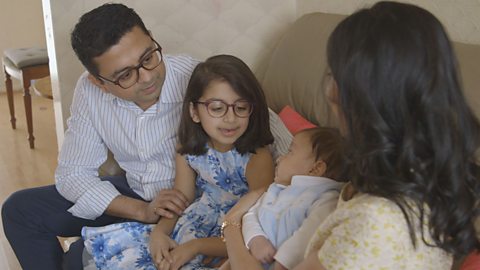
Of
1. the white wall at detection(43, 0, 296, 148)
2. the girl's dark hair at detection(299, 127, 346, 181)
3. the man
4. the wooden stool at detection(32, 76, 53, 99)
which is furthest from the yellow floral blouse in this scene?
the wooden stool at detection(32, 76, 53, 99)

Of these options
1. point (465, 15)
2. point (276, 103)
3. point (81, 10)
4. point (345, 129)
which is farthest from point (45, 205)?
point (465, 15)

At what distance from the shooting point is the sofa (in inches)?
75.5

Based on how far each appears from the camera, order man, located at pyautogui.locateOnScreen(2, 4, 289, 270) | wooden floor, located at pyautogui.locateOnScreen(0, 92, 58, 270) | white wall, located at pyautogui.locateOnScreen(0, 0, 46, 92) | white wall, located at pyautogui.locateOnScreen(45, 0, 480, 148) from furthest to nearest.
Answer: white wall, located at pyautogui.locateOnScreen(0, 0, 46, 92)
wooden floor, located at pyautogui.locateOnScreen(0, 92, 58, 270)
white wall, located at pyautogui.locateOnScreen(45, 0, 480, 148)
man, located at pyautogui.locateOnScreen(2, 4, 289, 270)

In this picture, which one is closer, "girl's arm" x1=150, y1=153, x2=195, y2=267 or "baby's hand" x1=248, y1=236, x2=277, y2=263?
"baby's hand" x1=248, y1=236, x2=277, y2=263

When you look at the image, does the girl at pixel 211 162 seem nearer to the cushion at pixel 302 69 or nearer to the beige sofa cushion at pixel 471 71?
the cushion at pixel 302 69

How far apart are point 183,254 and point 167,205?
222 mm

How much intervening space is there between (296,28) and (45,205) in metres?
1.13

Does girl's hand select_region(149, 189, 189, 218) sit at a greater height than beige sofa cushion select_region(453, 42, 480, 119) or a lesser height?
lesser

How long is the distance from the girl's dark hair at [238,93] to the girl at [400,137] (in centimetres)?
62

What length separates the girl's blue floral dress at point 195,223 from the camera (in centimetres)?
161

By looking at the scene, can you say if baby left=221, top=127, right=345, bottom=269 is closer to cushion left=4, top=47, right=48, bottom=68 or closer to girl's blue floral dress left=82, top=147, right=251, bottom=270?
girl's blue floral dress left=82, top=147, right=251, bottom=270

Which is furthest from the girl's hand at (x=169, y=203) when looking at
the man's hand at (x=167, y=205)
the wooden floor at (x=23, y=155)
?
the wooden floor at (x=23, y=155)

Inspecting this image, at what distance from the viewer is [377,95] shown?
2.86ft

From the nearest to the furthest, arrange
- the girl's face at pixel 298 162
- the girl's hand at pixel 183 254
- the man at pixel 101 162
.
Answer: the girl's face at pixel 298 162 → the girl's hand at pixel 183 254 → the man at pixel 101 162
